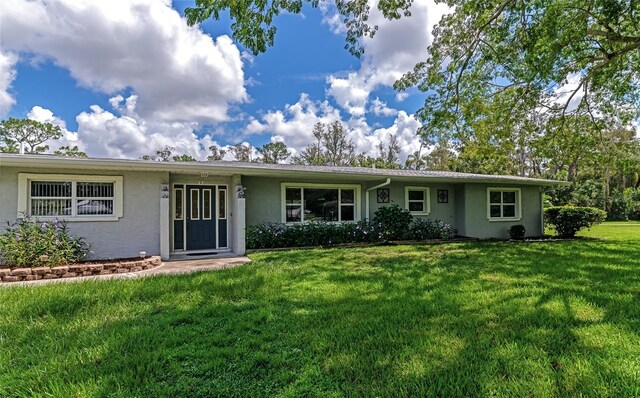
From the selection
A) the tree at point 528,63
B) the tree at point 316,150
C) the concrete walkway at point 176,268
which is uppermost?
the tree at point 316,150

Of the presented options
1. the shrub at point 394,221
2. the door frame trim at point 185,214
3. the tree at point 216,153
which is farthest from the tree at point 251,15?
the tree at point 216,153

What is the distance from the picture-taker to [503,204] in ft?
43.1

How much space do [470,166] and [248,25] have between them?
31.6 meters

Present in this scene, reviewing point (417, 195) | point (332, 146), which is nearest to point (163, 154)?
point (332, 146)

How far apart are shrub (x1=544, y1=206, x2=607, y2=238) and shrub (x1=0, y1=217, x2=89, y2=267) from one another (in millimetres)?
16271

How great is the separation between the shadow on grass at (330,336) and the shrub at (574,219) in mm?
7826

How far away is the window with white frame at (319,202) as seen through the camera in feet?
34.9

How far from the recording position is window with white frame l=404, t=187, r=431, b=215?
12.2 m

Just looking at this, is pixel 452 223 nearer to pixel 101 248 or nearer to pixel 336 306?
pixel 336 306

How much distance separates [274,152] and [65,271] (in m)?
37.5

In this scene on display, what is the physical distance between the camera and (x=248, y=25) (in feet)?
17.6

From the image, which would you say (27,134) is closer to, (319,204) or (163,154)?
(163,154)

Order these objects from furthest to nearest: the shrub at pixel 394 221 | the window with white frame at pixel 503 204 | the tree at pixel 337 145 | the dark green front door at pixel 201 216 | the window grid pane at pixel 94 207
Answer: the tree at pixel 337 145, the window with white frame at pixel 503 204, the shrub at pixel 394 221, the dark green front door at pixel 201 216, the window grid pane at pixel 94 207

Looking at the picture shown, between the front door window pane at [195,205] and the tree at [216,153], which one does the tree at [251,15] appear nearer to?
the front door window pane at [195,205]
